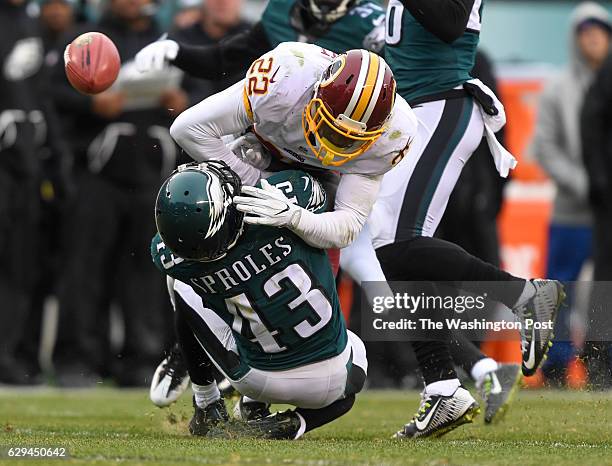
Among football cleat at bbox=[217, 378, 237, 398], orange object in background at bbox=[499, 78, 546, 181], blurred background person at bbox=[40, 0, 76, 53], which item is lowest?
orange object in background at bbox=[499, 78, 546, 181]

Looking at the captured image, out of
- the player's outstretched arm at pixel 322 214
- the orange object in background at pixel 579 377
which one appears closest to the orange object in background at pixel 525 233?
the orange object in background at pixel 579 377

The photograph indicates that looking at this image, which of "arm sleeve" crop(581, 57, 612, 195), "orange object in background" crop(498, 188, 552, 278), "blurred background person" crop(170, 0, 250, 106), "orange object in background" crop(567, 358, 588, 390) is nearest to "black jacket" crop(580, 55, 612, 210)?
"arm sleeve" crop(581, 57, 612, 195)

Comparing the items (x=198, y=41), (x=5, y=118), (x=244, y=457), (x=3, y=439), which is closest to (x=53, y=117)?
(x=5, y=118)

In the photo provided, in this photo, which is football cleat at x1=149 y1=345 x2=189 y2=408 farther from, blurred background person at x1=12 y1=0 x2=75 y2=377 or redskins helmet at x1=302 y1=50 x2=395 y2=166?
blurred background person at x1=12 y1=0 x2=75 y2=377

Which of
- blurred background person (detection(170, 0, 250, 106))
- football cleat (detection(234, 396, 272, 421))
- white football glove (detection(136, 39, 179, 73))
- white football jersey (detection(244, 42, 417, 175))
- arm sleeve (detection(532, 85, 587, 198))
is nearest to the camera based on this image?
white football jersey (detection(244, 42, 417, 175))

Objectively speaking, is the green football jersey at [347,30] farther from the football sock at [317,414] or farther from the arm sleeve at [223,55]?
the football sock at [317,414]

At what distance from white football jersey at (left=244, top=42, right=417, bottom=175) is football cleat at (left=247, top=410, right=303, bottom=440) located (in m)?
0.97

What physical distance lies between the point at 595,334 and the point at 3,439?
2.24m

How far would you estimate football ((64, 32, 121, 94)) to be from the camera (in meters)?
5.89

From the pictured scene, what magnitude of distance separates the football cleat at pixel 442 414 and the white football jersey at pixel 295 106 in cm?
Result: 99

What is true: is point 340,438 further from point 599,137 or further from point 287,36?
point 599,137

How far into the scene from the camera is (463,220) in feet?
31.3

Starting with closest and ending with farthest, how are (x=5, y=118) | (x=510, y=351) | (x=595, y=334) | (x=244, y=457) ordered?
1. (x=244, y=457)
2. (x=595, y=334)
3. (x=510, y=351)
4. (x=5, y=118)

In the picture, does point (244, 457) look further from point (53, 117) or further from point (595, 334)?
point (53, 117)
